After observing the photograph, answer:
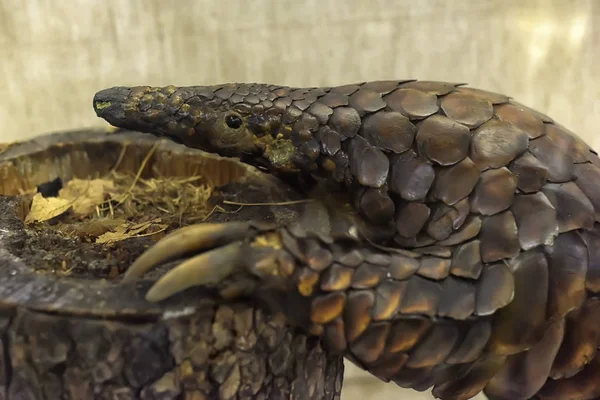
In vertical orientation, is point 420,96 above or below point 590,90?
above

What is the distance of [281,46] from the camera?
1.17 meters

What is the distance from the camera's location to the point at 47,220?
30.6 inches

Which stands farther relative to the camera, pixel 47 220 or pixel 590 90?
pixel 590 90

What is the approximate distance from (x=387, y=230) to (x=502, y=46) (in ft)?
2.31

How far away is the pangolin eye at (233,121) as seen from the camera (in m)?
0.71

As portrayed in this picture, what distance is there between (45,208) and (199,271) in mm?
387

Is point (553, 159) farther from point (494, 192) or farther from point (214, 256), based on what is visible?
→ point (214, 256)

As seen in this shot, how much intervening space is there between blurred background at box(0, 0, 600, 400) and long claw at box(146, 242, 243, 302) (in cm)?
73

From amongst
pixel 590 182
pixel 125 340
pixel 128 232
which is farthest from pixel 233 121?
pixel 590 182

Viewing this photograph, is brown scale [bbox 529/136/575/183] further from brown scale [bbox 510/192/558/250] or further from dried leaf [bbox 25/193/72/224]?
dried leaf [bbox 25/193/72/224]

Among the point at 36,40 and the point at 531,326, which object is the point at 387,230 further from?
the point at 36,40

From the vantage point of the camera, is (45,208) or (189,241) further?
(45,208)

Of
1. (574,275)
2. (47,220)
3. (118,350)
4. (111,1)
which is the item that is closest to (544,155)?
(574,275)

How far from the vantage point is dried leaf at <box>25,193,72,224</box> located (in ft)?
2.55
